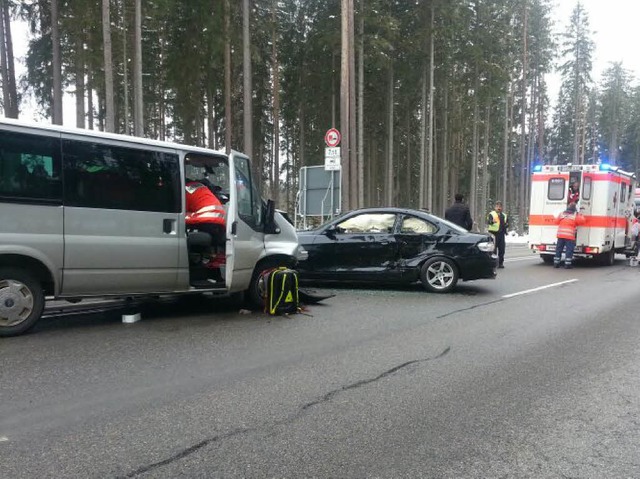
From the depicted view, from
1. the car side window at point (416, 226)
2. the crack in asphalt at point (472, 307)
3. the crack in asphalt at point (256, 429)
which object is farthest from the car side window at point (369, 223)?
the crack in asphalt at point (256, 429)

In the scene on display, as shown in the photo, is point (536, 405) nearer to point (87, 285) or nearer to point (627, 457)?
point (627, 457)

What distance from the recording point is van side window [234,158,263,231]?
6965 millimetres

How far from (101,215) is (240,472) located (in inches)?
162

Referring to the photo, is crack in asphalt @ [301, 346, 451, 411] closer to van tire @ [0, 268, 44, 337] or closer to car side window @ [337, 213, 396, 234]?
van tire @ [0, 268, 44, 337]

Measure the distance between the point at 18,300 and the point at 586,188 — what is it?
14610 mm

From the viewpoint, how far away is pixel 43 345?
541 centimetres

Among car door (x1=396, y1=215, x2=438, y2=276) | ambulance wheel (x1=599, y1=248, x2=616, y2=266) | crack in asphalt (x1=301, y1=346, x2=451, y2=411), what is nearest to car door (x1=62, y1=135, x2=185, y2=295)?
crack in asphalt (x1=301, y1=346, x2=451, y2=411)

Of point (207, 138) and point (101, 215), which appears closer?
point (101, 215)

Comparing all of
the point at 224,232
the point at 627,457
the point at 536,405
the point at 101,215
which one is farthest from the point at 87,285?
the point at 627,457

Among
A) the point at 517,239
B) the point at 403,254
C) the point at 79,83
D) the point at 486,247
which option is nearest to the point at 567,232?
the point at 486,247

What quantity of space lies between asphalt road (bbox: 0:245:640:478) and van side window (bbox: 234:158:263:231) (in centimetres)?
137

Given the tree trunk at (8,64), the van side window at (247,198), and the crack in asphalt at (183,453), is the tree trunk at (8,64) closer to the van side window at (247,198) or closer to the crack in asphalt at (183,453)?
Result: the van side window at (247,198)

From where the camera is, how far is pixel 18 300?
5.60m

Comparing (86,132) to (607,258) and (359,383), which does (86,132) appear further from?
(607,258)
